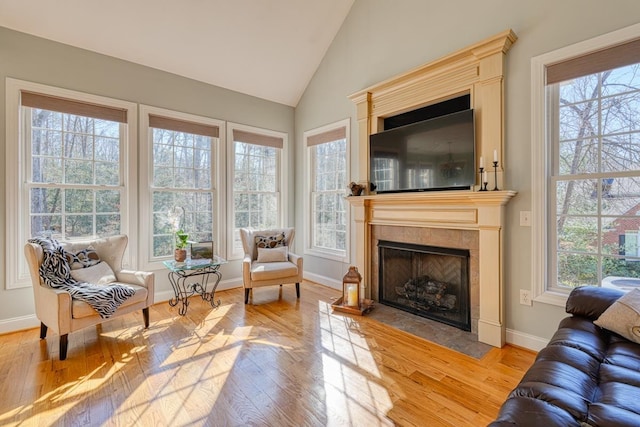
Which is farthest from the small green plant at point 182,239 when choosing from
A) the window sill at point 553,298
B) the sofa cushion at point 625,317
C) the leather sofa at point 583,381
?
the sofa cushion at point 625,317

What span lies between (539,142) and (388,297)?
2.18m

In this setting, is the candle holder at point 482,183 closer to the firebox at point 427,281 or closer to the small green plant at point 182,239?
the firebox at point 427,281

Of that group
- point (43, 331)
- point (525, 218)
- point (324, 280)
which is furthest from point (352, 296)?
point (43, 331)

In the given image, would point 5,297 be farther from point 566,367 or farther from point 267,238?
point 566,367

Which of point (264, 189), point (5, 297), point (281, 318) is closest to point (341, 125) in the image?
point (264, 189)

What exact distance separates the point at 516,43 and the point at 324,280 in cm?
351

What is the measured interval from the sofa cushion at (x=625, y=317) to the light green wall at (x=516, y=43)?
0.82 meters

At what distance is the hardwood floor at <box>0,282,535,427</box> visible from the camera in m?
1.72

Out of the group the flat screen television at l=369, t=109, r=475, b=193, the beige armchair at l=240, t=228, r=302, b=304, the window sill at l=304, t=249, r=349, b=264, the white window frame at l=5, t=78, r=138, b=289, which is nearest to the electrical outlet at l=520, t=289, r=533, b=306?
the flat screen television at l=369, t=109, r=475, b=193

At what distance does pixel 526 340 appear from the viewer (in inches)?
98.7

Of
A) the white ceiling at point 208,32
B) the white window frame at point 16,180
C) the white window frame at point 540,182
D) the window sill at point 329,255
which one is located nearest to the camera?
the white window frame at point 540,182

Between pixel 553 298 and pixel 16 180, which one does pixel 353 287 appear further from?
pixel 16 180

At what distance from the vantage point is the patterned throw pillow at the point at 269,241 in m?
3.98

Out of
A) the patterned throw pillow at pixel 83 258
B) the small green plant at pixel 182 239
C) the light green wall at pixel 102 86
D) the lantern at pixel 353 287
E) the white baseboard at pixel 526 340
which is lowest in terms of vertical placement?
the white baseboard at pixel 526 340
